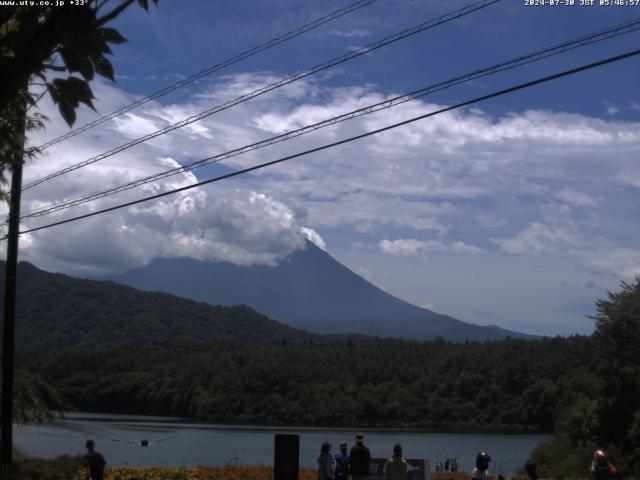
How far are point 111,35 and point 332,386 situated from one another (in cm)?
9476

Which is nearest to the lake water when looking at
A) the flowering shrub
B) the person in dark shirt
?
the flowering shrub

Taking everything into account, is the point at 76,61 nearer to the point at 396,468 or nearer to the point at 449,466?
the point at 396,468

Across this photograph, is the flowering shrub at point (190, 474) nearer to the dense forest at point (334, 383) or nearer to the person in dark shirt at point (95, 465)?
the person in dark shirt at point (95, 465)

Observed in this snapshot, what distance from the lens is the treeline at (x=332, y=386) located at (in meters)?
89.1

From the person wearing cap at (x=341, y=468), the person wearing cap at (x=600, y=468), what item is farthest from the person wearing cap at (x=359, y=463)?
the person wearing cap at (x=600, y=468)

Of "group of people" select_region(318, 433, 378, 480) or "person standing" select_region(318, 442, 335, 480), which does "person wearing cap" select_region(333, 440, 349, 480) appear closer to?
"group of people" select_region(318, 433, 378, 480)

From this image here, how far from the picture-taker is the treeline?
89125 millimetres

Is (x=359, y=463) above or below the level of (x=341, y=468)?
above

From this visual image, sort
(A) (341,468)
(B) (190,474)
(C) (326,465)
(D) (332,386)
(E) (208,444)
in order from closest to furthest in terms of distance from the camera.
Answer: (C) (326,465) → (A) (341,468) → (B) (190,474) → (E) (208,444) → (D) (332,386)

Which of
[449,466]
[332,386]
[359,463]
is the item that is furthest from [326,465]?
[332,386]

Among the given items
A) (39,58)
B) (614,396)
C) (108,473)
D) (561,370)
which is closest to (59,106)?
(39,58)

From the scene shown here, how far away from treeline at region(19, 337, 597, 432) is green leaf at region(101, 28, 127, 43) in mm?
82321

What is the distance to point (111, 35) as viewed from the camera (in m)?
4.45

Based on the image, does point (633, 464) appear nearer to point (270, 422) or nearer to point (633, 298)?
point (633, 298)
